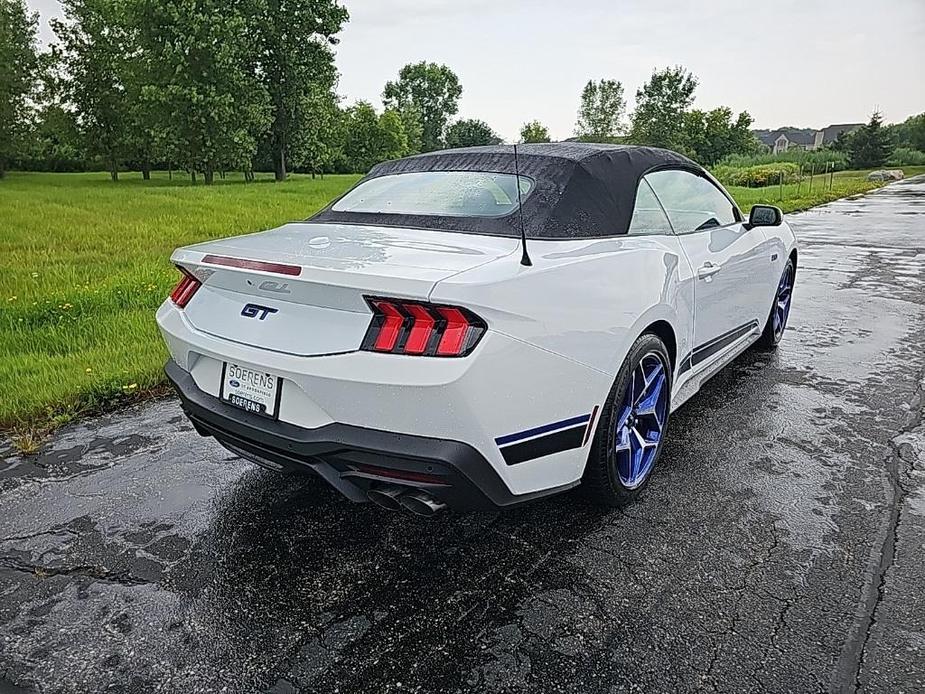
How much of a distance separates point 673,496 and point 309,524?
1.52m

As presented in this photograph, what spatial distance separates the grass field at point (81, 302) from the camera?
4051 mm

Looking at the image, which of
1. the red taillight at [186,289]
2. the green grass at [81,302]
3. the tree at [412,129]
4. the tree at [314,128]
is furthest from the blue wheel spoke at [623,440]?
the tree at [412,129]

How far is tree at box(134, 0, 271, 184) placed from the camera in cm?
3081

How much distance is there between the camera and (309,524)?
2672 millimetres

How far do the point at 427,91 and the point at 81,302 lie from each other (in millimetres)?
85170

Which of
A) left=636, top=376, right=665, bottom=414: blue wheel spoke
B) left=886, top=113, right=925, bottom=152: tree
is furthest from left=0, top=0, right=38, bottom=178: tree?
left=886, top=113, right=925, bottom=152: tree

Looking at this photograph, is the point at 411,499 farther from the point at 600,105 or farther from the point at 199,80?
the point at 600,105

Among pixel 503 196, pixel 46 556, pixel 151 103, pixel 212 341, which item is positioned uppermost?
pixel 151 103

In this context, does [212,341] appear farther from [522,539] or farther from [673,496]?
[673,496]

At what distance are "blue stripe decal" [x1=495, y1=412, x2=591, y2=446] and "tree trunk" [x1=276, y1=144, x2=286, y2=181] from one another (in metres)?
37.8

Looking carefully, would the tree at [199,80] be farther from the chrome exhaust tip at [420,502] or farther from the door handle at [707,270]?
the chrome exhaust tip at [420,502]

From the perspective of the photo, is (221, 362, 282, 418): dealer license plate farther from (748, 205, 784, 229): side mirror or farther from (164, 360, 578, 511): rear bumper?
(748, 205, 784, 229): side mirror

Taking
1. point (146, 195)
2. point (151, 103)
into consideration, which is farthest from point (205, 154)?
point (146, 195)

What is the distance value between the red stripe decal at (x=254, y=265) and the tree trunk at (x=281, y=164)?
37.2 m
